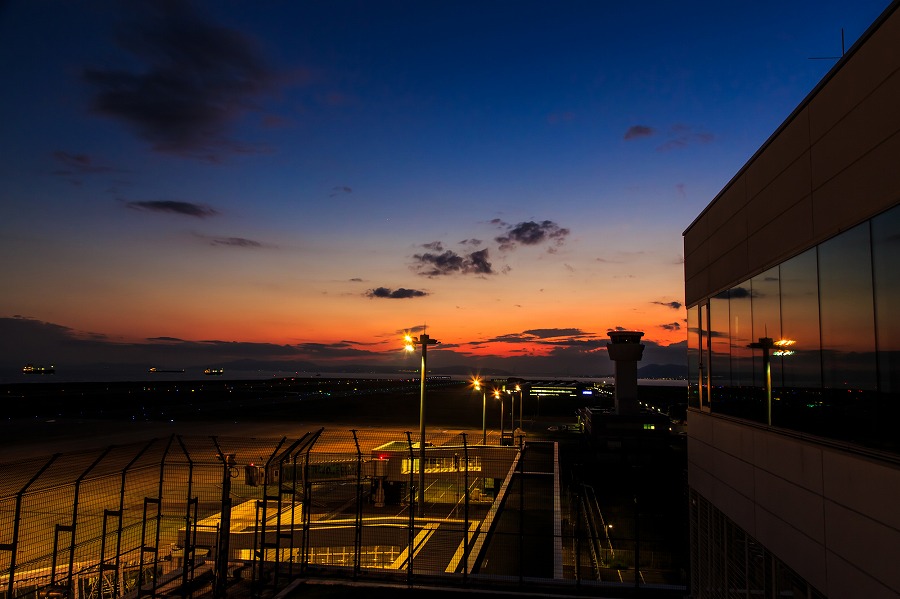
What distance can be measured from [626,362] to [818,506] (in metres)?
51.1

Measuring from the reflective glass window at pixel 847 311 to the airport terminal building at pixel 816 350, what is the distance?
24mm

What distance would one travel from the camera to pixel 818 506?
Answer: 782cm

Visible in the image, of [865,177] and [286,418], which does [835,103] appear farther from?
[286,418]

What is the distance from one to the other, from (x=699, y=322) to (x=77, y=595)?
20930 millimetres

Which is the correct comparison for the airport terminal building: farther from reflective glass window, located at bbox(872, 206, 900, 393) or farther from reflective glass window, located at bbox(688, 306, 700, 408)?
reflective glass window, located at bbox(688, 306, 700, 408)

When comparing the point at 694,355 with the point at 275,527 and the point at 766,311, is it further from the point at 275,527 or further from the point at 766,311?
the point at 275,527

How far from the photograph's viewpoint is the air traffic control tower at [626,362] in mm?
56000

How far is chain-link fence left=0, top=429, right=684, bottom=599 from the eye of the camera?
46.6 ft

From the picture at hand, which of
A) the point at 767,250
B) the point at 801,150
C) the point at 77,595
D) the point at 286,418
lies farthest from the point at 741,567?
the point at 286,418

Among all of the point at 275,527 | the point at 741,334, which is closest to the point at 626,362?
the point at 275,527

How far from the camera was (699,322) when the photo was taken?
15367 mm

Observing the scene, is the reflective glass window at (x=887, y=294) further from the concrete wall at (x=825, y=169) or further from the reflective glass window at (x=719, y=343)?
the reflective glass window at (x=719, y=343)

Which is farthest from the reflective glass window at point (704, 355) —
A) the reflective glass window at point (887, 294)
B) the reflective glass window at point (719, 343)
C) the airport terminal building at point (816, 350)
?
the reflective glass window at point (887, 294)

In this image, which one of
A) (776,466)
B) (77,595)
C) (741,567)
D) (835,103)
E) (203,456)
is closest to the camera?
(835,103)
